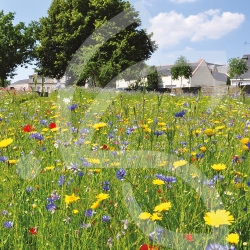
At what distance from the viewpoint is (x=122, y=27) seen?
108 ft

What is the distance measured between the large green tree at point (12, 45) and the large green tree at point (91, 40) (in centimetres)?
809

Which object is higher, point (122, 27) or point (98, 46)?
point (122, 27)

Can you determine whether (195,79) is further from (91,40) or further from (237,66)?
(91,40)

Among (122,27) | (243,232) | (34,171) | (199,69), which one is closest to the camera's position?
(243,232)

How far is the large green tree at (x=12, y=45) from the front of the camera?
4353cm

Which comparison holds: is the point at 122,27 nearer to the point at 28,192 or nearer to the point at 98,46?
the point at 98,46

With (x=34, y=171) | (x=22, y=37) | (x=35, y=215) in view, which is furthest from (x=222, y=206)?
(x=22, y=37)

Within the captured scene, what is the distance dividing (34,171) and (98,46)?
28321 millimetres

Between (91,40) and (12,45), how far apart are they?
15694 millimetres

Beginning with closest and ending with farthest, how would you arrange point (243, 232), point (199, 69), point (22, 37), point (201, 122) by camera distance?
point (243, 232)
point (201, 122)
point (22, 37)
point (199, 69)

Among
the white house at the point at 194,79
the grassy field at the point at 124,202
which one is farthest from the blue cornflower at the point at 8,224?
the white house at the point at 194,79

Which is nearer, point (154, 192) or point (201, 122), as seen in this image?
point (154, 192)

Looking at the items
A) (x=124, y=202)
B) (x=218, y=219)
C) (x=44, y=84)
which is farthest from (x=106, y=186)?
(x=44, y=84)

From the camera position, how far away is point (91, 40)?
3366cm
